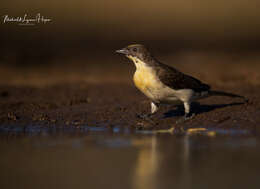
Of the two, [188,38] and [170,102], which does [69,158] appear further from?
[188,38]

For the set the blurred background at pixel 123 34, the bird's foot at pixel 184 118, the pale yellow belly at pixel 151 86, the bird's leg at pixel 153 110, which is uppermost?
the blurred background at pixel 123 34

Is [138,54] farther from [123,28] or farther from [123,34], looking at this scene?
[123,28]

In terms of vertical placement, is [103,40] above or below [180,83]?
above

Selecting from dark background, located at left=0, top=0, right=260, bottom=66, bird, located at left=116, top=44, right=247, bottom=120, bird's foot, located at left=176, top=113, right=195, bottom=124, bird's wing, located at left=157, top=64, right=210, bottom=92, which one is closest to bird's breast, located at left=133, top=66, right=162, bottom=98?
bird, located at left=116, top=44, right=247, bottom=120

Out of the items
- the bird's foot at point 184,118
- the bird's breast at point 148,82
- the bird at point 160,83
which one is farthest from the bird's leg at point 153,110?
the bird's breast at point 148,82

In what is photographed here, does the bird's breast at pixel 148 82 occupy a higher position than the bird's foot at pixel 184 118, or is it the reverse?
the bird's breast at pixel 148 82

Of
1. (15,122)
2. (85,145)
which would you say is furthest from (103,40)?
(85,145)

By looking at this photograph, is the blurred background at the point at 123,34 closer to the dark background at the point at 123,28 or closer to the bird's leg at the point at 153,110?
the dark background at the point at 123,28
